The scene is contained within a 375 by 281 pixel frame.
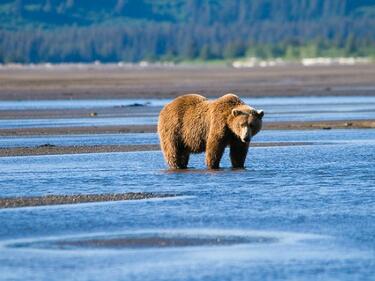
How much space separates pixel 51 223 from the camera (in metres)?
13.7

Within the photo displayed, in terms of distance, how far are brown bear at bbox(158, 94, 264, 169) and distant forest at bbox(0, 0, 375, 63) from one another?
321ft

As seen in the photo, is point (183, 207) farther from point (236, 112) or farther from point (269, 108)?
point (269, 108)

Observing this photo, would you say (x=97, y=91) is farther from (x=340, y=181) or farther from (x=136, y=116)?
(x=340, y=181)

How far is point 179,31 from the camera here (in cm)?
16675

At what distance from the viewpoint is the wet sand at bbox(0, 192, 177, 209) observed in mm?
15078

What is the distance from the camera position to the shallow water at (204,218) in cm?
1119

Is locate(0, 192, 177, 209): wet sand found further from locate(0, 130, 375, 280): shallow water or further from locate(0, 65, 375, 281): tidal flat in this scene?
locate(0, 130, 375, 280): shallow water

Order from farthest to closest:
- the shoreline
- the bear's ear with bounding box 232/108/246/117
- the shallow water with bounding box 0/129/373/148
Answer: the shoreline < the shallow water with bounding box 0/129/373/148 < the bear's ear with bounding box 232/108/246/117

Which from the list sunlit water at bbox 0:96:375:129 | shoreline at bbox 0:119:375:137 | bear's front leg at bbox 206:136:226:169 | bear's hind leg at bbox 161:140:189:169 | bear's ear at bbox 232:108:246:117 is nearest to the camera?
bear's ear at bbox 232:108:246:117

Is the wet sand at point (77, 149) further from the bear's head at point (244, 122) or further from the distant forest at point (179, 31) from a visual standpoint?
the distant forest at point (179, 31)

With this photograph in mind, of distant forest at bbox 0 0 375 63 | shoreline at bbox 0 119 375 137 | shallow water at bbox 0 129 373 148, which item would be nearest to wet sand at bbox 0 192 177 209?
shallow water at bbox 0 129 373 148

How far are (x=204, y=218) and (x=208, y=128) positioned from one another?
4.73 m

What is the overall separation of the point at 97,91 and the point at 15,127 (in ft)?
65.0

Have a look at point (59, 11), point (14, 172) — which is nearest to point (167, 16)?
point (59, 11)
